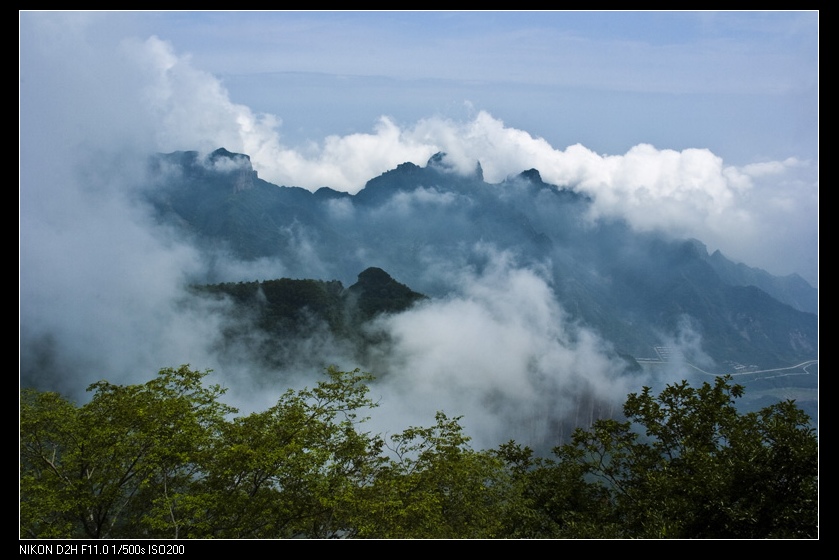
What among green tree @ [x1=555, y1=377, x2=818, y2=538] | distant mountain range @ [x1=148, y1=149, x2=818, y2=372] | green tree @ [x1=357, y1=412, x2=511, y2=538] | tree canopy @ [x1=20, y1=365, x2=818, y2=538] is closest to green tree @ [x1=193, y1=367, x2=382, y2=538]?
tree canopy @ [x1=20, y1=365, x2=818, y2=538]

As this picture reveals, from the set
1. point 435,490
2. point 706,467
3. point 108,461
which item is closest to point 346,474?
point 435,490

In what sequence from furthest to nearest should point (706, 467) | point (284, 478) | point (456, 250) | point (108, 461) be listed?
point (456, 250) < point (284, 478) < point (108, 461) < point (706, 467)

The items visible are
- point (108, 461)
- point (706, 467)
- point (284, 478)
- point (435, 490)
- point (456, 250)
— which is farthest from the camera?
point (456, 250)

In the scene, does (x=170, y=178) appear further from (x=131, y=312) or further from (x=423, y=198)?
(x=423, y=198)

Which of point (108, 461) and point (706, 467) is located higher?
point (108, 461)

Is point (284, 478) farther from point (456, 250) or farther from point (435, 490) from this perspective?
point (456, 250)

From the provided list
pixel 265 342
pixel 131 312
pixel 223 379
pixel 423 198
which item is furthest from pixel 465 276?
pixel 131 312

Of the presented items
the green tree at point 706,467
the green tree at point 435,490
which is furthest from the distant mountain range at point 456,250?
the green tree at point 706,467
